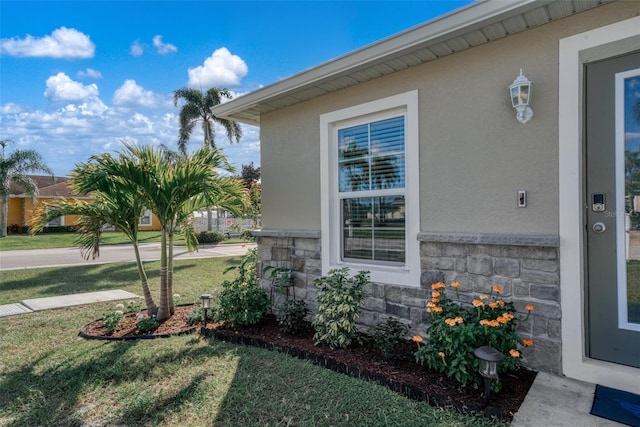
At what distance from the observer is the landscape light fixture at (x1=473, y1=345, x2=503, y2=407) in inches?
92.4

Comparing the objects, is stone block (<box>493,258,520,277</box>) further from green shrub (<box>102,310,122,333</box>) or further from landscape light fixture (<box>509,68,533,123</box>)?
green shrub (<box>102,310,122,333</box>)

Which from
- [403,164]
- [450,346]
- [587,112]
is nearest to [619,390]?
[450,346]

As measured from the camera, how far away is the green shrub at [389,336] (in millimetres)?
3271

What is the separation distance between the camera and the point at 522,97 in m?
2.95

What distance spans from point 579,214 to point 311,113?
3.08 meters

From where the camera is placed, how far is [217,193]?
A: 15.4ft

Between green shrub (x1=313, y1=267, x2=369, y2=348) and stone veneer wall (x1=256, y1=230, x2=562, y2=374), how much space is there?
0.39 m

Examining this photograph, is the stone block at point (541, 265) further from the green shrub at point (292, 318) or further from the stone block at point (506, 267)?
the green shrub at point (292, 318)

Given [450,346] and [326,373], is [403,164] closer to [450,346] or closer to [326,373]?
[450,346]

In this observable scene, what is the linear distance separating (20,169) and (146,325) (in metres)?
21.9

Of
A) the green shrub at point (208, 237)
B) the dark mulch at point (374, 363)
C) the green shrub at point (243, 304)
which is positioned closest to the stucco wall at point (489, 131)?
the dark mulch at point (374, 363)

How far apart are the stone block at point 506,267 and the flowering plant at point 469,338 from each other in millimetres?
166

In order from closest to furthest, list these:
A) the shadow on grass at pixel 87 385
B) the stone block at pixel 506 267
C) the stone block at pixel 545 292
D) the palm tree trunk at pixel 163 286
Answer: the shadow on grass at pixel 87 385, the stone block at pixel 545 292, the stone block at pixel 506 267, the palm tree trunk at pixel 163 286

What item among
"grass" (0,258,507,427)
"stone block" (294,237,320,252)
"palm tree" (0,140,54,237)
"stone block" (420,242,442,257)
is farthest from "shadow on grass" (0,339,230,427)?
"palm tree" (0,140,54,237)
